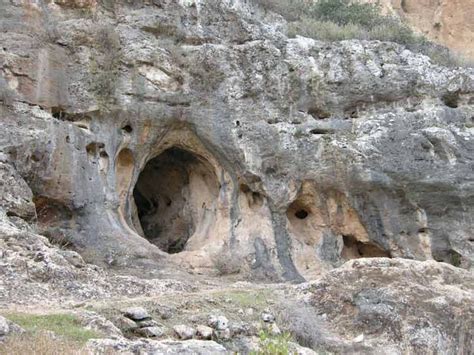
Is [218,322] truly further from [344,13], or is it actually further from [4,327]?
[344,13]

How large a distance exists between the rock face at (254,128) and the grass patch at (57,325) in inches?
253

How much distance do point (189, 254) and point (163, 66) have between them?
4.55m

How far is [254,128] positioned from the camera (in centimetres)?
1597

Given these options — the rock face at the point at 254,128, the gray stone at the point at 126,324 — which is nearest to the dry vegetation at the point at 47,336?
the gray stone at the point at 126,324

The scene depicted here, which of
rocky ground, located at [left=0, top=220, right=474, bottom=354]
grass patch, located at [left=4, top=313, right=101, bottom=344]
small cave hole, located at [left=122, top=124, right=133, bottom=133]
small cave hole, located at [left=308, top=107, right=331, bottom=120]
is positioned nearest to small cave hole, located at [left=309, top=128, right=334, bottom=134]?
small cave hole, located at [left=308, top=107, right=331, bottom=120]

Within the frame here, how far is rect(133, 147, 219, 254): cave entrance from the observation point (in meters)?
16.9

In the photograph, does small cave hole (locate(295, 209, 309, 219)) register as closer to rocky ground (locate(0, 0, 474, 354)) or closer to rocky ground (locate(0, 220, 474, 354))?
rocky ground (locate(0, 0, 474, 354))

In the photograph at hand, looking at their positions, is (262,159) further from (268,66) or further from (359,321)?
(359,321)

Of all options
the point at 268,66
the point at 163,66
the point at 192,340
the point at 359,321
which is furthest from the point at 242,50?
the point at 192,340

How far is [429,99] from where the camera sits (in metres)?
16.8

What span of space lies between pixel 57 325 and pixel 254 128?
961 centimetres

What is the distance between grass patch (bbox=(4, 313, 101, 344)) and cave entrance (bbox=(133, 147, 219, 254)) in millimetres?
9267

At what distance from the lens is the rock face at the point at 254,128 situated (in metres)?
14.6

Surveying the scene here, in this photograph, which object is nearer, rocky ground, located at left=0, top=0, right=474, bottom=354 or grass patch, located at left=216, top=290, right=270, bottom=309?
grass patch, located at left=216, top=290, right=270, bottom=309
